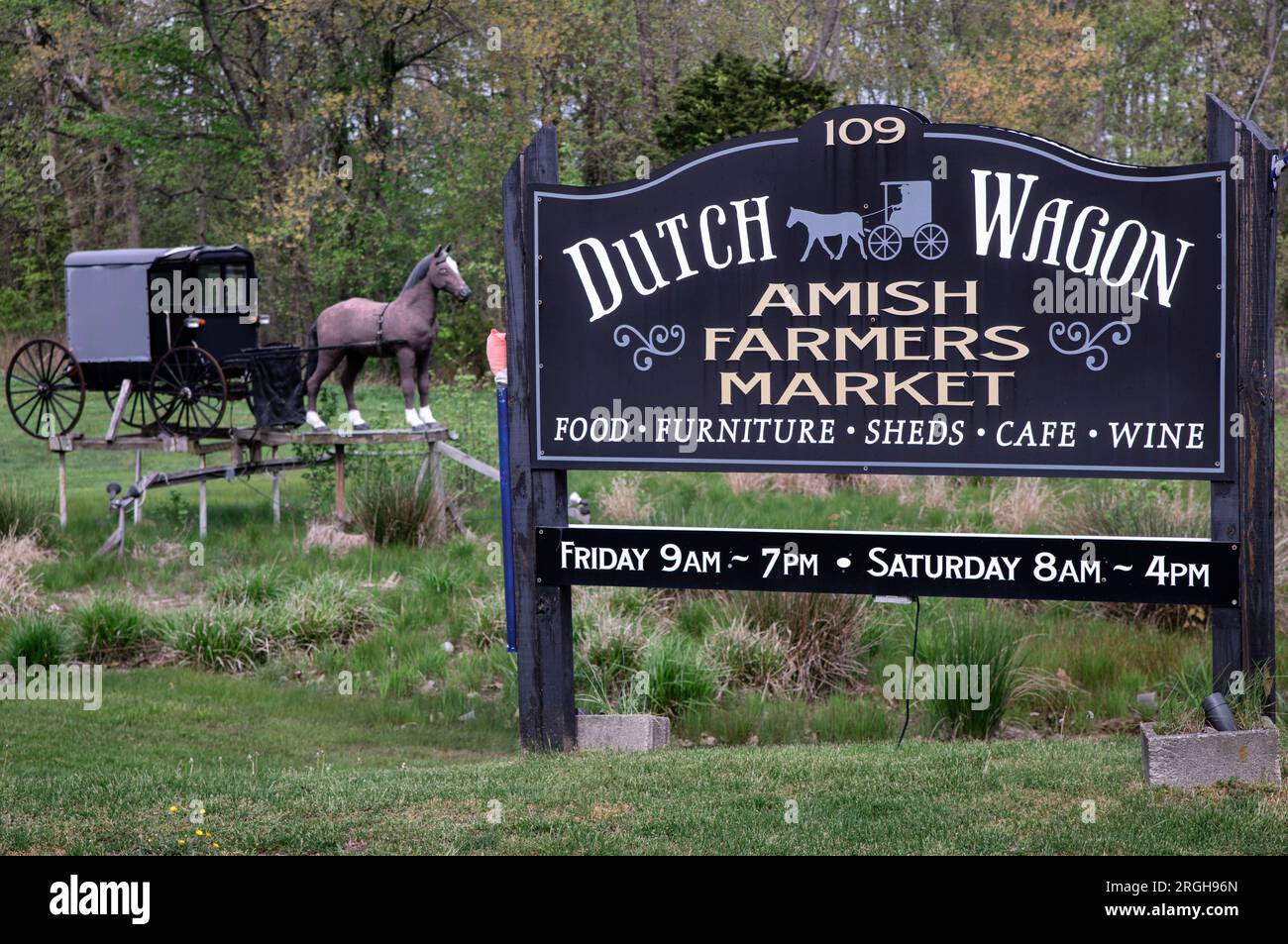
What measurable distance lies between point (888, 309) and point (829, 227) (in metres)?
0.52

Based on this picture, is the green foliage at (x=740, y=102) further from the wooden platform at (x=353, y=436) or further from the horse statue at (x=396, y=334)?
the wooden platform at (x=353, y=436)

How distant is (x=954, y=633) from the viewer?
9164 millimetres

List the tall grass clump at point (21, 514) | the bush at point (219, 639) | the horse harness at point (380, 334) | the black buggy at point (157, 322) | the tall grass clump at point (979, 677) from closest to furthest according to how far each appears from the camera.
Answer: the tall grass clump at point (979, 677), the bush at point (219, 639), the tall grass clump at point (21, 514), the horse harness at point (380, 334), the black buggy at point (157, 322)

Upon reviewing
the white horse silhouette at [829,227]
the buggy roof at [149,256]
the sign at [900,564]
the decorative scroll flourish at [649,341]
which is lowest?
the sign at [900,564]

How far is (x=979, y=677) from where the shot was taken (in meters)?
8.43

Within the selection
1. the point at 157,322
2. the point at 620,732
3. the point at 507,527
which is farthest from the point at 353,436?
the point at 620,732

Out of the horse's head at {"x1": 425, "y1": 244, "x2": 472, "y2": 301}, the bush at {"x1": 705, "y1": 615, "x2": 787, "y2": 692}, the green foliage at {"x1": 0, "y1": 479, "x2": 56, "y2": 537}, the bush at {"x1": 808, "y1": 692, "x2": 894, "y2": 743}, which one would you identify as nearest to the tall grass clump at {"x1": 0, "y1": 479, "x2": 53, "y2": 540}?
the green foliage at {"x1": 0, "y1": 479, "x2": 56, "y2": 537}

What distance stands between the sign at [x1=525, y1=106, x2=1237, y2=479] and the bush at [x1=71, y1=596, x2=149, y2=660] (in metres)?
5.18

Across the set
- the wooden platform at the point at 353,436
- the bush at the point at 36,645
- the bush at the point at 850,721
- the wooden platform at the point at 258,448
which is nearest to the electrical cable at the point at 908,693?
the bush at the point at 850,721

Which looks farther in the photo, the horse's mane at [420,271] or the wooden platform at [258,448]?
the horse's mane at [420,271]

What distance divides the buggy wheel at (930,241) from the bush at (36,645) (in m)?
7.14

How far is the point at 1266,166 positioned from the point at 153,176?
1242 inches

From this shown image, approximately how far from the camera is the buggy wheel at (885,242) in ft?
23.5

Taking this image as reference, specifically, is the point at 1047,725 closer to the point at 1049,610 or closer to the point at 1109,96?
the point at 1049,610
